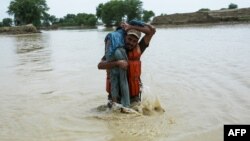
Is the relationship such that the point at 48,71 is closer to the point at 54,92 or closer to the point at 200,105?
the point at 54,92

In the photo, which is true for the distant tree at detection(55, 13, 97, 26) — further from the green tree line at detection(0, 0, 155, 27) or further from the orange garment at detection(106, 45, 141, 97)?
the orange garment at detection(106, 45, 141, 97)

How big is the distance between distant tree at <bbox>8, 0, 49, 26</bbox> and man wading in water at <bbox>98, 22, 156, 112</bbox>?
211 feet

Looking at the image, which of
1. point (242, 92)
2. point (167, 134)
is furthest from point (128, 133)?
point (242, 92)

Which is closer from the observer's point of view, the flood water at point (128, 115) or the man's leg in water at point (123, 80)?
the flood water at point (128, 115)

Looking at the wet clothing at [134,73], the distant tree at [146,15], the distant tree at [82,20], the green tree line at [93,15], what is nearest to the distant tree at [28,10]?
the green tree line at [93,15]

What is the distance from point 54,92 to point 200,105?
3046mm

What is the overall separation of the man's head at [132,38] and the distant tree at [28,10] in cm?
6458

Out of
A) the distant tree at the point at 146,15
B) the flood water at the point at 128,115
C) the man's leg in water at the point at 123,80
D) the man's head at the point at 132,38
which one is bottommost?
the flood water at the point at 128,115

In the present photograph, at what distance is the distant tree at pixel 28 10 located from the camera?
223ft

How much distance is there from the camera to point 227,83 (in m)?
7.81

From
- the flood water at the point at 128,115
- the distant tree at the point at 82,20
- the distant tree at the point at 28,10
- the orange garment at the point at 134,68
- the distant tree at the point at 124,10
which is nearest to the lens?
the flood water at the point at 128,115

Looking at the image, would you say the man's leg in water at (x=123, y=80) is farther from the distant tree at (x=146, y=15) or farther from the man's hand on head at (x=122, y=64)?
the distant tree at (x=146, y=15)

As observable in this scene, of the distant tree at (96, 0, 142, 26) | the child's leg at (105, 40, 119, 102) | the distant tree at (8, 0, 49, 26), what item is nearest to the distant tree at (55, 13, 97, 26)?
the distant tree at (96, 0, 142, 26)

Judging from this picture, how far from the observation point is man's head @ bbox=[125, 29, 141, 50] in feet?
18.1
